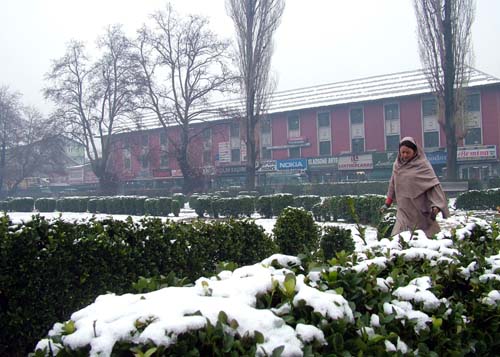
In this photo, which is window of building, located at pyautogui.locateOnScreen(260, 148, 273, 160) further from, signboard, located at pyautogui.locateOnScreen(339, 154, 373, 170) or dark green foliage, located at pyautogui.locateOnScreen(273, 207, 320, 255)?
dark green foliage, located at pyautogui.locateOnScreen(273, 207, 320, 255)

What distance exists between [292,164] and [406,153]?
1354 inches

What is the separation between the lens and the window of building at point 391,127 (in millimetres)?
→ 38062

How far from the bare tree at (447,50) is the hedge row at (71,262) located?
2089 cm

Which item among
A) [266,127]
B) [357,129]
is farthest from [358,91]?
[266,127]

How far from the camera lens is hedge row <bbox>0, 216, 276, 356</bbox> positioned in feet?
12.5

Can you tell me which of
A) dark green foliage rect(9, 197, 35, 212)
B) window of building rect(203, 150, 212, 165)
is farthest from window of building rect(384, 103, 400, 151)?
dark green foliage rect(9, 197, 35, 212)

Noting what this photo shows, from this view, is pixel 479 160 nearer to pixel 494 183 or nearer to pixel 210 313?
pixel 494 183

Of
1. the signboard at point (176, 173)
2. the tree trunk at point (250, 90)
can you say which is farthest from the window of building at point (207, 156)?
the tree trunk at point (250, 90)

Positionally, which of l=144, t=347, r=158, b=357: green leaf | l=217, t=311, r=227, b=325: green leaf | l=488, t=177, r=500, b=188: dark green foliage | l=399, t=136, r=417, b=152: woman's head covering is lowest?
l=488, t=177, r=500, b=188: dark green foliage

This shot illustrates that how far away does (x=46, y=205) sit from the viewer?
3100 centimetres

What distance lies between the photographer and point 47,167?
54.2 meters

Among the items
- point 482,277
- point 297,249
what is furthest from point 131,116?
point 482,277

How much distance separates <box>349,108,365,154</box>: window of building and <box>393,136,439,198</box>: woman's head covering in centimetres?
3425

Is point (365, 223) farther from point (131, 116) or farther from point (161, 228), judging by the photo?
point (131, 116)
